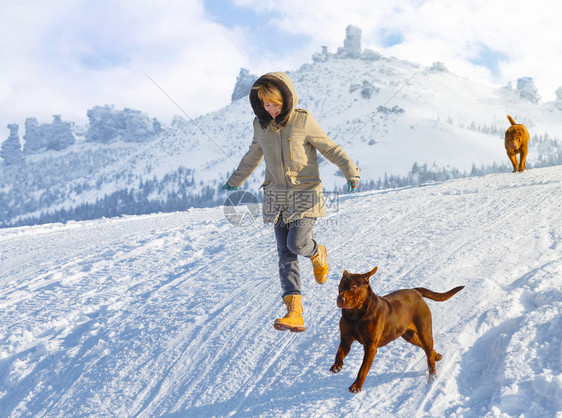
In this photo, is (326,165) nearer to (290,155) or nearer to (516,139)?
(516,139)

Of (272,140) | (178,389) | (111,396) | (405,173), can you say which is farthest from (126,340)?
(405,173)

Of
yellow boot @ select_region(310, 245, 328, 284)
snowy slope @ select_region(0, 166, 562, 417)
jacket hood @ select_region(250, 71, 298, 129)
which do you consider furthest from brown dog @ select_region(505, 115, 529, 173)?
jacket hood @ select_region(250, 71, 298, 129)

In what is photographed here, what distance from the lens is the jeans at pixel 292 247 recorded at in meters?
3.23

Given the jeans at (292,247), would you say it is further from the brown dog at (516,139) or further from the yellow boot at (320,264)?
the brown dog at (516,139)

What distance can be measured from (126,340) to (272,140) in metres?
2.34

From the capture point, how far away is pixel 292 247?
3.25 metres

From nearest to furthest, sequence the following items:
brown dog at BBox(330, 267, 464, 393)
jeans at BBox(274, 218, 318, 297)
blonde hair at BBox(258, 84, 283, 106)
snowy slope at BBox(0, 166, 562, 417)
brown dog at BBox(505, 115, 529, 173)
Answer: brown dog at BBox(330, 267, 464, 393)
snowy slope at BBox(0, 166, 562, 417)
blonde hair at BBox(258, 84, 283, 106)
jeans at BBox(274, 218, 318, 297)
brown dog at BBox(505, 115, 529, 173)

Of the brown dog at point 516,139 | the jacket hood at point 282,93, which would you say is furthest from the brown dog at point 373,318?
the brown dog at point 516,139

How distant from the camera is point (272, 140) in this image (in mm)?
3146

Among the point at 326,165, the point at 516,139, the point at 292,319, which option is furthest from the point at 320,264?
the point at 326,165

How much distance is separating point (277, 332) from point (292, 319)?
1.21ft

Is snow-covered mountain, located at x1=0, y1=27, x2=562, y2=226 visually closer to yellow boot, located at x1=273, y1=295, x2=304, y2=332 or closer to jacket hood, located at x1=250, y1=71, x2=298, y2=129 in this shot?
yellow boot, located at x1=273, y1=295, x2=304, y2=332

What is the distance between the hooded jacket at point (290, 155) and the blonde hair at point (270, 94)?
0.03 m

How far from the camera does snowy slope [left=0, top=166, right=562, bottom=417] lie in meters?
2.43
